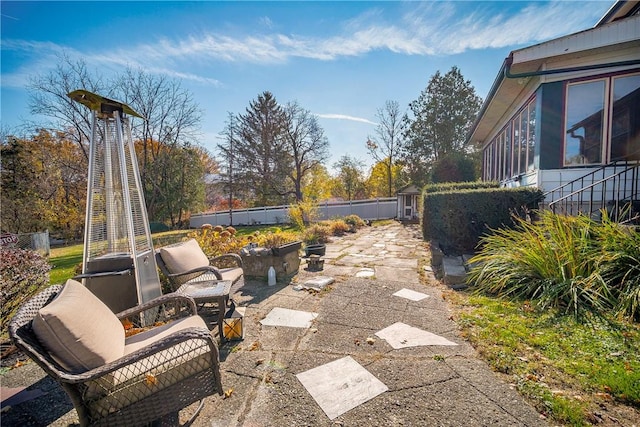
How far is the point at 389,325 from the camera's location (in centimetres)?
312

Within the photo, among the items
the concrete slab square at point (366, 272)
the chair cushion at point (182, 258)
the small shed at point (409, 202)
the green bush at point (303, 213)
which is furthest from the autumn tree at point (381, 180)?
the chair cushion at point (182, 258)

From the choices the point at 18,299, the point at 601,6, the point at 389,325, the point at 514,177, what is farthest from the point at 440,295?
the point at 601,6

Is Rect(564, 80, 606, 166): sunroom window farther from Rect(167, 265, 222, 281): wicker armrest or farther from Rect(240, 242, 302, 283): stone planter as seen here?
Rect(167, 265, 222, 281): wicker armrest

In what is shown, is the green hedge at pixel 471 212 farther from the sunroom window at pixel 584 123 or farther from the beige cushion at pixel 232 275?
the beige cushion at pixel 232 275

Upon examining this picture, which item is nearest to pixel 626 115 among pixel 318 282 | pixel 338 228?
pixel 318 282

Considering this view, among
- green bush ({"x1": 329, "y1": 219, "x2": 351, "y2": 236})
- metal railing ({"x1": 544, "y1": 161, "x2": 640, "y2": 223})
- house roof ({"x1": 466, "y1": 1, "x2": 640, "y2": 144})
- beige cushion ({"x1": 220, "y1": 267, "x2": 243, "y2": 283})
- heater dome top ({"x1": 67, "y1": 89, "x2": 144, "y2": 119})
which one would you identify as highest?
house roof ({"x1": 466, "y1": 1, "x2": 640, "y2": 144})

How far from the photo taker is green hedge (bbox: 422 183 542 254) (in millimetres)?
5590

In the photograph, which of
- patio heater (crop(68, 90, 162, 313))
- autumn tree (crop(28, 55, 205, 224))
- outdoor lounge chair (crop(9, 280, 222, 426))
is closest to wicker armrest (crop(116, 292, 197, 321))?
patio heater (crop(68, 90, 162, 313))

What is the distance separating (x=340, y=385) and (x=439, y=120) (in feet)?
76.7

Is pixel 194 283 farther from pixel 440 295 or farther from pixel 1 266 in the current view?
pixel 440 295

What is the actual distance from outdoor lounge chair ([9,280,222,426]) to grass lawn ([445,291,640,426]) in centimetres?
213

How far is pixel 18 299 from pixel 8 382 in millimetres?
1297

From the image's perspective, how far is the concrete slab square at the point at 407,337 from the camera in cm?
271

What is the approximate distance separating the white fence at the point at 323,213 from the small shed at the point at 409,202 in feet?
4.08
